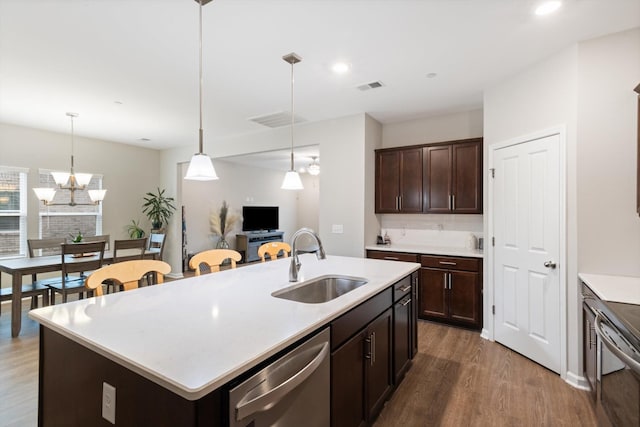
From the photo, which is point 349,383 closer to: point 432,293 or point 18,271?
point 432,293

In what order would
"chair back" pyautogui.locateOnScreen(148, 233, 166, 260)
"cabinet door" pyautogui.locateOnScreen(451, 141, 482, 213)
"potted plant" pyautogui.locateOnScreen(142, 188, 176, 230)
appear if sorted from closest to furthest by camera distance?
"cabinet door" pyautogui.locateOnScreen(451, 141, 482, 213) → "chair back" pyautogui.locateOnScreen(148, 233, 166, 260) → "potted plant" pyautogui.locateOnScreen(142, 188, 176, 230)

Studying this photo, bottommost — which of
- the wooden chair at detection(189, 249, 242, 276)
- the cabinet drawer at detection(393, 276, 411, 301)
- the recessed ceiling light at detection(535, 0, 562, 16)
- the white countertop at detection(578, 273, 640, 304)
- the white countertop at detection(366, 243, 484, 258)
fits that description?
the cabinet drawer at detection(393, 276, 411, 301)

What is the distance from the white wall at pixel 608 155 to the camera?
2.33m

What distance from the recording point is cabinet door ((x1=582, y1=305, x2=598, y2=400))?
200 centimetres

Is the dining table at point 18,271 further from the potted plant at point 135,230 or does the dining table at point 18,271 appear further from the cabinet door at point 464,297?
the cabinet door at point 464,297

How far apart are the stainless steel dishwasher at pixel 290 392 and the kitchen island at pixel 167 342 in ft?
0.20

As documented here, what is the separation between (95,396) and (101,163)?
5816 millimetres

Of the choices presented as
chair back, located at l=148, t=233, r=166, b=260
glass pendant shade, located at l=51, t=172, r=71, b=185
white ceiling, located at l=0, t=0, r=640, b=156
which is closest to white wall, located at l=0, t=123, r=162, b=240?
white ceiling, located at l=0, t=0, r=640, b=156

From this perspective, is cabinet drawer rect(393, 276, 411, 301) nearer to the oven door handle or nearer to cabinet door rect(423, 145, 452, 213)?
the oven door handle

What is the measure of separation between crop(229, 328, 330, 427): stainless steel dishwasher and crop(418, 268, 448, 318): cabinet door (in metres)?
2.69

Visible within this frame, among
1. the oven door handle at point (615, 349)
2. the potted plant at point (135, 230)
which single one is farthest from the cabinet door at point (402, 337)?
the potted plant at point (135, 230)

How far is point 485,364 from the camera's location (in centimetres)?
282

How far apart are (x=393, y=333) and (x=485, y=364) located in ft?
4.00

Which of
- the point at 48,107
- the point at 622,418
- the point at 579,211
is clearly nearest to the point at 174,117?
the point at 48,107
